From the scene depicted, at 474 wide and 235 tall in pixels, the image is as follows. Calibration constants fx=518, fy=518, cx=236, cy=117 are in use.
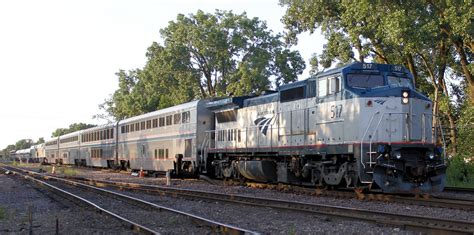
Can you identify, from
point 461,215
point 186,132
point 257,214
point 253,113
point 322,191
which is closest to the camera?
point 461,215

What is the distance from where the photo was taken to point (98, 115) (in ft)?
293

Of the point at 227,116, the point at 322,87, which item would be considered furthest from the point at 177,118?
the point at 322,87

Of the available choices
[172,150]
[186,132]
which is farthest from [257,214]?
[172,150]

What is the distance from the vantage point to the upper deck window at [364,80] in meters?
14.1

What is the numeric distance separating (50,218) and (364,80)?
872cm

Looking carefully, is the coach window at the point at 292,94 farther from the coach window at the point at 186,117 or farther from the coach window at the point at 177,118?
the coach window at the point at 177,118

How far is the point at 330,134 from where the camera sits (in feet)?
48.3

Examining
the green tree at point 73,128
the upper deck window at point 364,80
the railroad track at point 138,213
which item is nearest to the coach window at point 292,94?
the upper deck window at point 364,80

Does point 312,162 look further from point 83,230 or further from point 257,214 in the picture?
point 83,230

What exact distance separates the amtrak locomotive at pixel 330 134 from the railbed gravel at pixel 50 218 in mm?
6601

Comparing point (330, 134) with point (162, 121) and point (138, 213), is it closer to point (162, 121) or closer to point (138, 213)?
point (138, 213)

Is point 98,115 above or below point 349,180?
above

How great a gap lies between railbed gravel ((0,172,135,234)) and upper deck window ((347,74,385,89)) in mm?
7327

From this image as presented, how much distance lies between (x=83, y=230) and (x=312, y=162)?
7.99m
